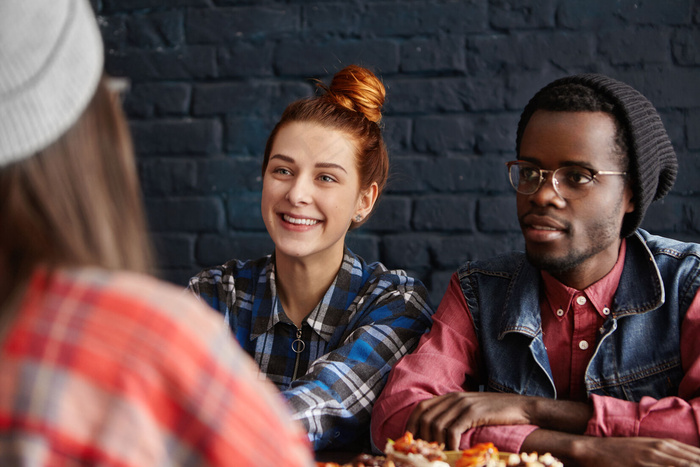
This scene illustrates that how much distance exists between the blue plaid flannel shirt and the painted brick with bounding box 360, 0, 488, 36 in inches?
25.6

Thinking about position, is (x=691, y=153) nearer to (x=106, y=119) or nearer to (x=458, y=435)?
(x=458, y=435)

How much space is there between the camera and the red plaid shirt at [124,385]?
0.44 m

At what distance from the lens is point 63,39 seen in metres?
0.49

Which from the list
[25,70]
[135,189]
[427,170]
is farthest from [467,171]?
[25,70]

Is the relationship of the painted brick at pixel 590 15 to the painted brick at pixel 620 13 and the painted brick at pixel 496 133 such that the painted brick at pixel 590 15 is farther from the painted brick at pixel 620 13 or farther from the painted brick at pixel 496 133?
the painted brick at pixel 496 133

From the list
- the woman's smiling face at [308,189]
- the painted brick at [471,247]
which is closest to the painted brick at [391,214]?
the painted brick at [471,247]

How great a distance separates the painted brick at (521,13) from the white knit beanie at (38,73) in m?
1.46

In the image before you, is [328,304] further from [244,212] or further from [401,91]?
[401,91]

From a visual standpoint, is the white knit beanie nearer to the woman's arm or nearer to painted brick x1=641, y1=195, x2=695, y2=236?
the woman's arm

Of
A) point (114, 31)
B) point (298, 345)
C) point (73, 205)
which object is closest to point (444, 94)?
point (298, 345)

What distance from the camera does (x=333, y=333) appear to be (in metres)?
1.57

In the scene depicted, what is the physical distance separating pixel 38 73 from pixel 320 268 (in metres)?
1.20

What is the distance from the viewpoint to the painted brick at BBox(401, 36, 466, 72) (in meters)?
1.77

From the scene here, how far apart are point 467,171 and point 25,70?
4.66 ft
